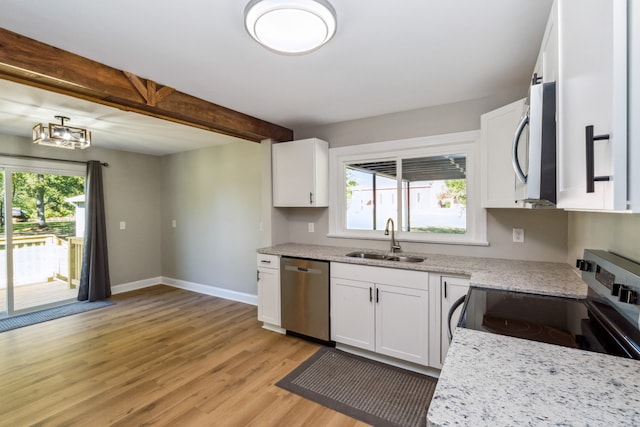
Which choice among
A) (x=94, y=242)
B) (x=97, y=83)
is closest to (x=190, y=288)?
(x=94, y=242)

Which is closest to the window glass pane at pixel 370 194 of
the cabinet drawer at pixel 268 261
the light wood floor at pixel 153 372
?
the cabinet drawer at pixel 268 261

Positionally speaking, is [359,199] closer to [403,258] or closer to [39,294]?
[403,258]

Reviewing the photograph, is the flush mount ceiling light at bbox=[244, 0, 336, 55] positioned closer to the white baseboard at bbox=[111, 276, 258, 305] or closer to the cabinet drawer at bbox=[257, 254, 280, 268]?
the cabinet drawer at bbox=[257, 254, 280, 268]

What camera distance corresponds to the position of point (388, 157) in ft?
10.3

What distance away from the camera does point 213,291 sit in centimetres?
472

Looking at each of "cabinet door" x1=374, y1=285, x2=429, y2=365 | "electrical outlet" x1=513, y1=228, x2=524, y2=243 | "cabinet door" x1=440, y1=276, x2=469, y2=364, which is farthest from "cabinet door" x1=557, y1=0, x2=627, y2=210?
"electrical outlet" x1=513, y1=228, x2=524, y2=243

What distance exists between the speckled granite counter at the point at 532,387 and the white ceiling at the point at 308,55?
1.53 m

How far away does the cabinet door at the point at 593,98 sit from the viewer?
573mm

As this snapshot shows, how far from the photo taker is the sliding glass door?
12.5 feet

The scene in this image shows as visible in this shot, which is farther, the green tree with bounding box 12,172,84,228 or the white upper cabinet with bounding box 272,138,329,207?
the green tree with bounding box 12,172,84,228

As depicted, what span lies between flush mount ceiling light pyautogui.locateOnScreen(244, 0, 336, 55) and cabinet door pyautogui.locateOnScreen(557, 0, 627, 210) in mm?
909

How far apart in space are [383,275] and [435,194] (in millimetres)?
997

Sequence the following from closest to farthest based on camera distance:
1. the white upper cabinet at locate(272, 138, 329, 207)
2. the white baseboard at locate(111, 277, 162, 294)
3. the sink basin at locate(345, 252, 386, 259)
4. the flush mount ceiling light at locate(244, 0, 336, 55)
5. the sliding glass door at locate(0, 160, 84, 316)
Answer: the flush mount ceiling light at locate(244, 0, 336, 55) < the sink basin at locate(345, 252, 386, 259) < the white upper cabinet at locate(272, 138, 329, 207) < the sliding glass door at locate(0, 160, 84, 316) < the white baseboard at locate(111, 277, 162, 294)

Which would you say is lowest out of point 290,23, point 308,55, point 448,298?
point 448,298
